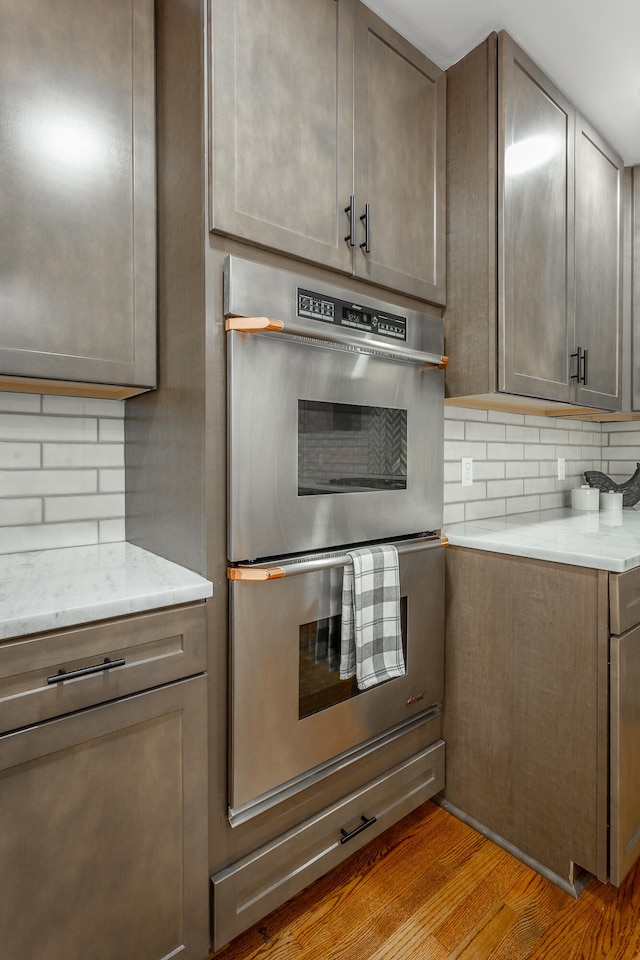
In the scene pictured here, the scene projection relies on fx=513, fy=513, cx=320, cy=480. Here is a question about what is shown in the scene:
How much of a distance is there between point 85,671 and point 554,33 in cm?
220

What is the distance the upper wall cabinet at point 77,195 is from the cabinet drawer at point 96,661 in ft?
2.01

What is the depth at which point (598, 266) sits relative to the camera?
2148mm

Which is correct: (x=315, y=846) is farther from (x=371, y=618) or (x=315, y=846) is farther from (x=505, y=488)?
(x=505, y=488)

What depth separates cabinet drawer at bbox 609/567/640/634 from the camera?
4.45 feet

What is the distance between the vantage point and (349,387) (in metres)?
1.41

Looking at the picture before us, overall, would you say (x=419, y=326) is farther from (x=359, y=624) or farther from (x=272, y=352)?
(x=359, y=624)

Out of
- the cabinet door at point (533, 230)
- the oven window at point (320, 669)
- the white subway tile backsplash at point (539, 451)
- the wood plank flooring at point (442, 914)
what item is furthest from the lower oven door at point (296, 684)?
the white subway tile backsplash at point (539, 451)

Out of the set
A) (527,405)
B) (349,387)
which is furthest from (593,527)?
(349,387)

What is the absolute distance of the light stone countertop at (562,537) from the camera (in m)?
1.42

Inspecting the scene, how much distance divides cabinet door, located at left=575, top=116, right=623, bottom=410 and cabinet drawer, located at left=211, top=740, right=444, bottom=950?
1531 millimetres

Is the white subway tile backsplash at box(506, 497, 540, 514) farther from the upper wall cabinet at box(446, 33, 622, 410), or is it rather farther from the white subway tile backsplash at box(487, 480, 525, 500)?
the upper wall cabinet at box(446, 33, 622, 410)

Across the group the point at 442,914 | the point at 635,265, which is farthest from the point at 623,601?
the point at 635,265

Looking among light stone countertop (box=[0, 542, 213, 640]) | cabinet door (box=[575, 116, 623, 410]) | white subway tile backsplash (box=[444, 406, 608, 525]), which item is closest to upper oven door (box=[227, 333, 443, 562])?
light stone countertop (box=[0, 542, 213, 640])

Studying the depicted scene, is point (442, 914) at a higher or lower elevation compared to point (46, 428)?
lower
